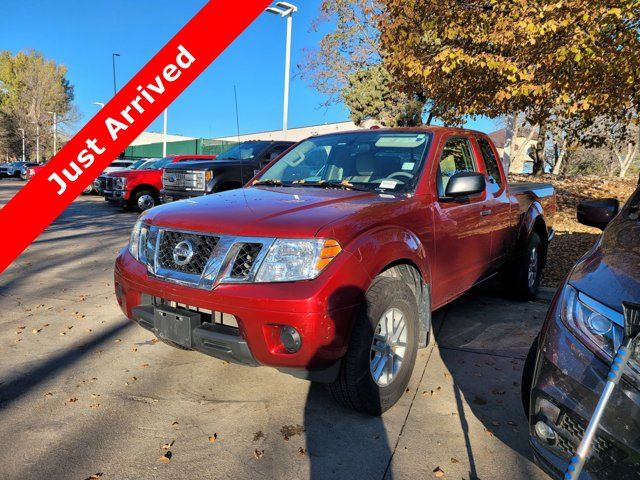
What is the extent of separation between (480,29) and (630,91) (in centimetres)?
254

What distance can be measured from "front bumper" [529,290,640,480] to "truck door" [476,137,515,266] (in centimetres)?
237

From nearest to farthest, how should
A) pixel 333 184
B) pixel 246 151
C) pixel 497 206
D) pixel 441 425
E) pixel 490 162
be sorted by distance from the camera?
pixel 441 425 → pixel 333 184 → pixel 497 206 → pixel 490 162 → pixel 246 151

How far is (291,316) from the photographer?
2.40m

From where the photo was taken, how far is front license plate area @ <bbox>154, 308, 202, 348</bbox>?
2.68 m

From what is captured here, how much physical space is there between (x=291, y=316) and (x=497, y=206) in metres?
2.80

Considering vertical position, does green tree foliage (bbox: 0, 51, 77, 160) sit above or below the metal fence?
above

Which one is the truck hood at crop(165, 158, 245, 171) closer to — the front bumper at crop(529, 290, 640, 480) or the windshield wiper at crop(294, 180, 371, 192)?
the windshield wiper at crop(294, 180, 371, 192)

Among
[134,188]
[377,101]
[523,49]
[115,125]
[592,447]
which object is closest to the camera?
[592,447]

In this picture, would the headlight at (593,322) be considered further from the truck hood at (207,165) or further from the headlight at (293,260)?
the truck hood at (207,165)

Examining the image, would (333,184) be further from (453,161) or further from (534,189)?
(534,189)

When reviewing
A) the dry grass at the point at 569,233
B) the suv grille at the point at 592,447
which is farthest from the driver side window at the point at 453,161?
the dry grass at the point at 569,233

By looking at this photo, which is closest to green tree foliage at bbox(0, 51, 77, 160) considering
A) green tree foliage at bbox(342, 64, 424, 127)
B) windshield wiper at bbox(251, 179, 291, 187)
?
green tree foliage at bbox(342, 64, 424, 127)

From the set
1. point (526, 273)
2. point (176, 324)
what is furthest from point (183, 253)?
point (526, 273)

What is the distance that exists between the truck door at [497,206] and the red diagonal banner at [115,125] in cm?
258
